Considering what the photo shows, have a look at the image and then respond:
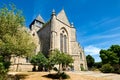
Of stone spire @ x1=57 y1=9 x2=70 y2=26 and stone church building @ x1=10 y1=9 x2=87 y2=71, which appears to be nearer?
stone church building @ x1=10 y1=9 x2=87 y2=71

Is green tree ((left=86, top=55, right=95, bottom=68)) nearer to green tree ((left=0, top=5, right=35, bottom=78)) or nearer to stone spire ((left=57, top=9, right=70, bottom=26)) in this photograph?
stone spire ((left=57, top=9, right=70, bottom=26))

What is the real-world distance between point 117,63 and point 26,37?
2772 cm

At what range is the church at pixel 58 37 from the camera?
1376 inches

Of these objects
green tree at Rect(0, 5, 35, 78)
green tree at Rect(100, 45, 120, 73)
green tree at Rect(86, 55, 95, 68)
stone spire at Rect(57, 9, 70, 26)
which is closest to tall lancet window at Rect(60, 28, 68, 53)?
stone spire at Rect(57, 9, 70, 26)

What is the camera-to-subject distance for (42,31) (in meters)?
40.1

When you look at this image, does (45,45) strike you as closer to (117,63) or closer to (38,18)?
(117,63)

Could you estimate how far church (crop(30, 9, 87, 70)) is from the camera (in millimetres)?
34956

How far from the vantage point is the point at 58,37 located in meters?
36.3

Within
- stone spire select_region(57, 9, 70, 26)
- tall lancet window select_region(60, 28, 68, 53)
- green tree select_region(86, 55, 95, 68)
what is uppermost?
stone spire select_region(57, 9, 70, 26)

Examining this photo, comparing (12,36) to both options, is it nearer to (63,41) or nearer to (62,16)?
(63,41)

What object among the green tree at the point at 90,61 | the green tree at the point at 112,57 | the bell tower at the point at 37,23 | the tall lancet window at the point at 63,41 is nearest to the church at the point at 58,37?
the tall lancet window at the point at 63,41

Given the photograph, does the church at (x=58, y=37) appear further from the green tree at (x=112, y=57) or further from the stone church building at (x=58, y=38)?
the green tree at (x=112, y=57)

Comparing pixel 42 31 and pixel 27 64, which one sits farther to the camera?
pixel 42 31

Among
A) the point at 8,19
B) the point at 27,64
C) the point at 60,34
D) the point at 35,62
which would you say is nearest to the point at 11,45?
the point at 8,19
